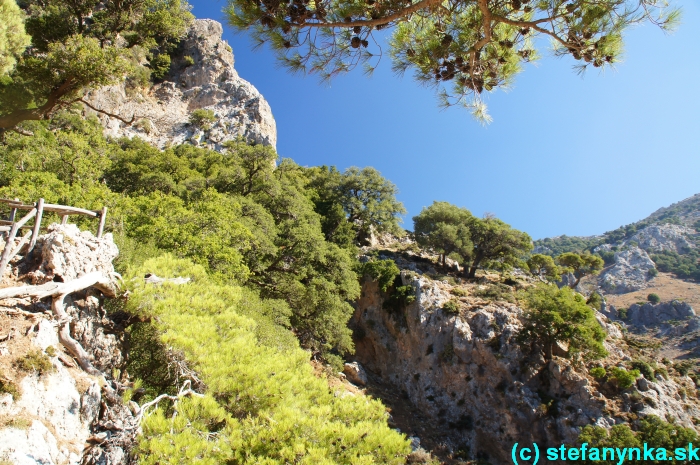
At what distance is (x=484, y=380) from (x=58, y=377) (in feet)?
58.5

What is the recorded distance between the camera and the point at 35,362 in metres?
3.69

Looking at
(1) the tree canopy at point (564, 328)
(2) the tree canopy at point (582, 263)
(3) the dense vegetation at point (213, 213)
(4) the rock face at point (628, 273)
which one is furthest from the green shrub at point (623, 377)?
(4) the rock face at point (628, 273)

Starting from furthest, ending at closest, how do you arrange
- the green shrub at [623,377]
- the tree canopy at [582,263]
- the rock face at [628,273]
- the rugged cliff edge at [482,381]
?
the rock face at [628,273], the tree canopy at [582,263], the green shrub at [623,377], the rugged cliff edge at [482,381]

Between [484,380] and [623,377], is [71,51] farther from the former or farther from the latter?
[623,377]

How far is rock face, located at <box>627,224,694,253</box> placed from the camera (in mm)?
77519

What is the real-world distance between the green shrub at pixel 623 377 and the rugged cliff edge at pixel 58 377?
19.6 metres

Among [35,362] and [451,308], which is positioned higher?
[451,308]

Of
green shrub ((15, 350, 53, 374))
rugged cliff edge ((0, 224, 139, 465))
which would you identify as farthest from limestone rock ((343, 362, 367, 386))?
green shrub ((15, 350, 53, 374))

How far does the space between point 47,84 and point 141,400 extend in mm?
12805

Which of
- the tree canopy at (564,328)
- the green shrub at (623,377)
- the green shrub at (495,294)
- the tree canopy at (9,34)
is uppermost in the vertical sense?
the tree canopy at (9,34)

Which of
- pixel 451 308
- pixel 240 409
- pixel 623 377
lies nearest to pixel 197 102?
pixel 451 308

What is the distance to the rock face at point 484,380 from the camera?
51.0ft

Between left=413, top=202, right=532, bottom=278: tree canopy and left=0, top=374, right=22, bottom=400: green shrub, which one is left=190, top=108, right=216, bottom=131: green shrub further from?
left=0, top=374, right=22, bottom=400: green shrub

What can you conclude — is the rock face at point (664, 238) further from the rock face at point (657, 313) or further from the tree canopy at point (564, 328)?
the tree canopy at point (564, 328)
